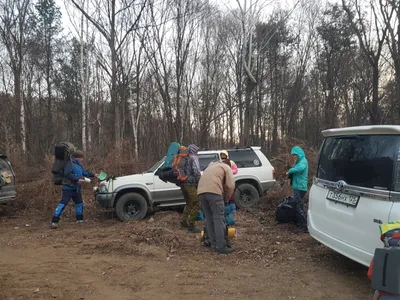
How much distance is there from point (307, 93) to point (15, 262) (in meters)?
27.2

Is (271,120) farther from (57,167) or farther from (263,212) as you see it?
(57,167)

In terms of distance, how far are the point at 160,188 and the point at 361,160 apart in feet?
17.6

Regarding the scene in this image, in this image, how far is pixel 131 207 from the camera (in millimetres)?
8461

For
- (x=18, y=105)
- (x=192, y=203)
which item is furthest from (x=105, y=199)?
(x=18, y=105)

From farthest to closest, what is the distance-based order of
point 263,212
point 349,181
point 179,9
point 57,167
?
1. point 179,9
2. point 263,212
3. point 57,167
4. point 349,181

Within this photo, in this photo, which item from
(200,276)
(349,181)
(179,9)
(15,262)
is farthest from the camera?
(179,9)

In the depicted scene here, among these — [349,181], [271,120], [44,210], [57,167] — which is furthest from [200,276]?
[271,120]

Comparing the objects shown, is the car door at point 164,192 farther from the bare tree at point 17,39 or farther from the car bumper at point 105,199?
the bare tree at point 17,39

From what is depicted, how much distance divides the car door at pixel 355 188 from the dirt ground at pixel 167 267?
2.34ft

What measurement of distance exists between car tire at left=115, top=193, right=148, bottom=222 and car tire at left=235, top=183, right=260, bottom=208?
2481mm

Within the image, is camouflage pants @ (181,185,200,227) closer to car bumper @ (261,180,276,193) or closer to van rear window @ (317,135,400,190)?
van rear window @ (317,135,400,190)

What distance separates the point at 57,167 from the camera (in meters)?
7.75

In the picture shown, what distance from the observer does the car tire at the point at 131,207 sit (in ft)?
27.2

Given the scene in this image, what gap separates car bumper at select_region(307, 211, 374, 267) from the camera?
3933 millimetres
